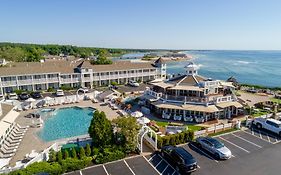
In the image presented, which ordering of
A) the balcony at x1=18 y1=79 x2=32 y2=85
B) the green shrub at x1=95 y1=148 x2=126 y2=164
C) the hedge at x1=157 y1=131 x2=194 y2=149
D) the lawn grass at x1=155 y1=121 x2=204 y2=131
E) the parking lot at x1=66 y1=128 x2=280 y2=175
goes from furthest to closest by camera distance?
the balcony at x1=18 y1=79 x2=32 y2=85
the lawn grass at x1=155 y1=121 x2=204 y2=131
the hedge at x1=157 y1=131 x2=194 y2=149
the green shrub at x1=95 y1=148 x2=126 y2=164
the parking lot at x1=66 y1=128 x2=280 y2=175

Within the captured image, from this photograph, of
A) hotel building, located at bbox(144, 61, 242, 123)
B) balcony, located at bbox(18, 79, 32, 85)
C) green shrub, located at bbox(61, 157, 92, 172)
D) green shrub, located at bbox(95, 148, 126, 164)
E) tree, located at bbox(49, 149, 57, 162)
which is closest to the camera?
green shrub, located at bbox(61, 157, 92, 172)

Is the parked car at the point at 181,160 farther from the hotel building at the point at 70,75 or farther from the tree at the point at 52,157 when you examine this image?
the hotel building at the point at 70,75

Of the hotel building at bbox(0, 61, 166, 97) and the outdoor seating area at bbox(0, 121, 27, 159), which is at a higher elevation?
the hotel building at bbox(0, 61, 166, 97)

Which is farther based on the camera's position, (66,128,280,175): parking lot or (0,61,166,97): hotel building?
(0,61,166,97): hotel building

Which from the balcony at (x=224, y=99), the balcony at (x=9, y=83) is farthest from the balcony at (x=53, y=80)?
the balcony at (x=224, y=99)

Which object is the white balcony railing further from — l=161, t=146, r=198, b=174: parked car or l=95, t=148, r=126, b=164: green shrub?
l=95, t=148, r=126, b=164: green shrub

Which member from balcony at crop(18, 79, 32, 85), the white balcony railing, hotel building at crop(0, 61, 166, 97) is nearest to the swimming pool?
hotel building at crop(0, 61, 166, 97)

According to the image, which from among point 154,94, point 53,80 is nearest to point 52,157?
point 154,94
